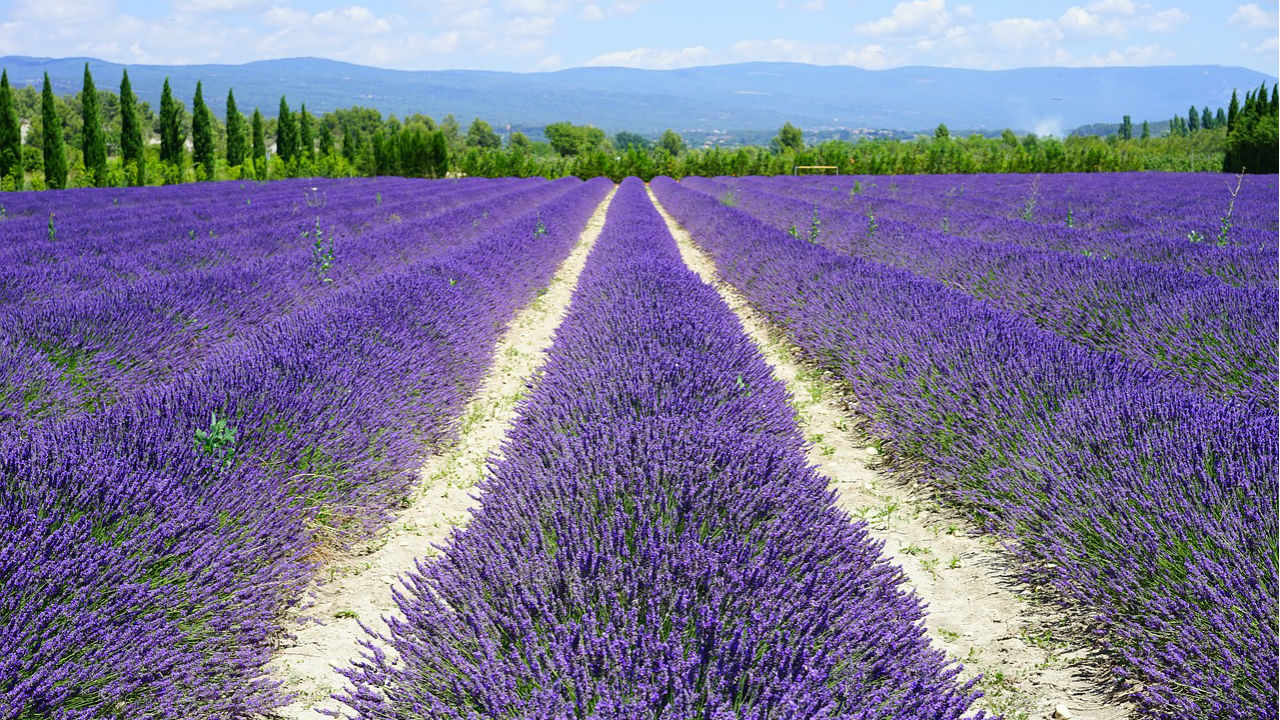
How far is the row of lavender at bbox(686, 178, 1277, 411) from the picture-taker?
354 cm

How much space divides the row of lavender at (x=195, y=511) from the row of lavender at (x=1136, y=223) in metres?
5.39

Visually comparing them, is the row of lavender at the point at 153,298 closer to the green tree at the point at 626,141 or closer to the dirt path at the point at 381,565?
the dirt path at the point at 381,565

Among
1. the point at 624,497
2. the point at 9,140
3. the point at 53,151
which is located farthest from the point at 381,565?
the point at 9,140

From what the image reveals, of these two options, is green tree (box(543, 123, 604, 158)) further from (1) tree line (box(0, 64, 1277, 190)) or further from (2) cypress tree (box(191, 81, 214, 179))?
(2) cypress tree (box(191, 81, 214, 179))

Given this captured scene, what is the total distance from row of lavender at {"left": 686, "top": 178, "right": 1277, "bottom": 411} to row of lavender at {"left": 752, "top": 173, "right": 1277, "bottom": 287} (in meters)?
0.61

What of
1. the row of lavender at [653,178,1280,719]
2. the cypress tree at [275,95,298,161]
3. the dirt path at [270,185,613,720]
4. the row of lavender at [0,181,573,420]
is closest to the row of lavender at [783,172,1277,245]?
the row of lavender at [653,178,1280,719]

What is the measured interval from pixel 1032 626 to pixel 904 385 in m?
1.66

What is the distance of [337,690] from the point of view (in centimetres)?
202

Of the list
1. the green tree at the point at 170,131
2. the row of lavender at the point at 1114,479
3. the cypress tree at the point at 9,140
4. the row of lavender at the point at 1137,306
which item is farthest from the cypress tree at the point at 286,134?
the row of lavender at the point at 1114,479

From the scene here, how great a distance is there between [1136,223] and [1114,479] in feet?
28.0

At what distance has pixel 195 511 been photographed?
200 centimetres

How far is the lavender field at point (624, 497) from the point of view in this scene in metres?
1.50

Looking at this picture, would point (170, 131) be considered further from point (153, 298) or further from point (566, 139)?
point (566, 139)

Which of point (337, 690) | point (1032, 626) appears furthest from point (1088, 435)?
point (337, 690)
